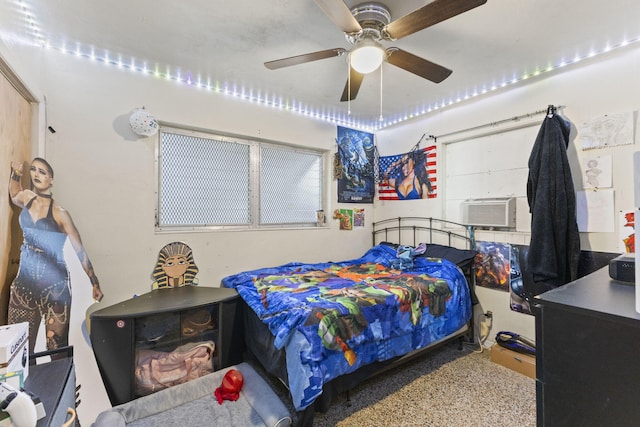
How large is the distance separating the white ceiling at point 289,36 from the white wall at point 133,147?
0.52 feet

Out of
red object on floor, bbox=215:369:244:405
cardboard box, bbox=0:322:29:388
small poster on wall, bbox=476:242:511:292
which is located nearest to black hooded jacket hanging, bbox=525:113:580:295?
small poster on wall, bbox=476:242:511:292

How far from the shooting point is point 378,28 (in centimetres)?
168

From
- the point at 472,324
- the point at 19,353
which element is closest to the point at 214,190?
the point at 19,353

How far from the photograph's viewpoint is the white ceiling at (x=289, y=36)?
1.65 meters

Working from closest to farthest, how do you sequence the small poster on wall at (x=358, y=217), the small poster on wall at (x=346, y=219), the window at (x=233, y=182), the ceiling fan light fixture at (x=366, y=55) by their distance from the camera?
the ceiling fan light fixture at (x=366, y=55), the window at (x=233, y=182), the small poster on wall at (x=346, y=219), the small poster on wall at (x=358, y=217)

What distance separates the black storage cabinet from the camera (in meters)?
1.80

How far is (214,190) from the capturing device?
2846 millimetres

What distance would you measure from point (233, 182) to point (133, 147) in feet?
3.07

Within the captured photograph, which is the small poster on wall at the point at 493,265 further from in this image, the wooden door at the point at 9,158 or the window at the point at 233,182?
the wooden door at the point at 9,158

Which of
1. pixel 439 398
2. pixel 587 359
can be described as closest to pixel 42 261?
pixel 587 359

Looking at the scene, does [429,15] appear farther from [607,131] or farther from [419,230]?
[419,230]

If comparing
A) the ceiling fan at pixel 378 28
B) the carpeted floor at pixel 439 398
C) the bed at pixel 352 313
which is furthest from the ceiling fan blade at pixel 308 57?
the carpeted floor at pixel 439 398

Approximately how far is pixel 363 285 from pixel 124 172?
2252 millimetres

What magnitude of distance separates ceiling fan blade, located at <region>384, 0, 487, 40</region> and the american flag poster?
206 centimetres
